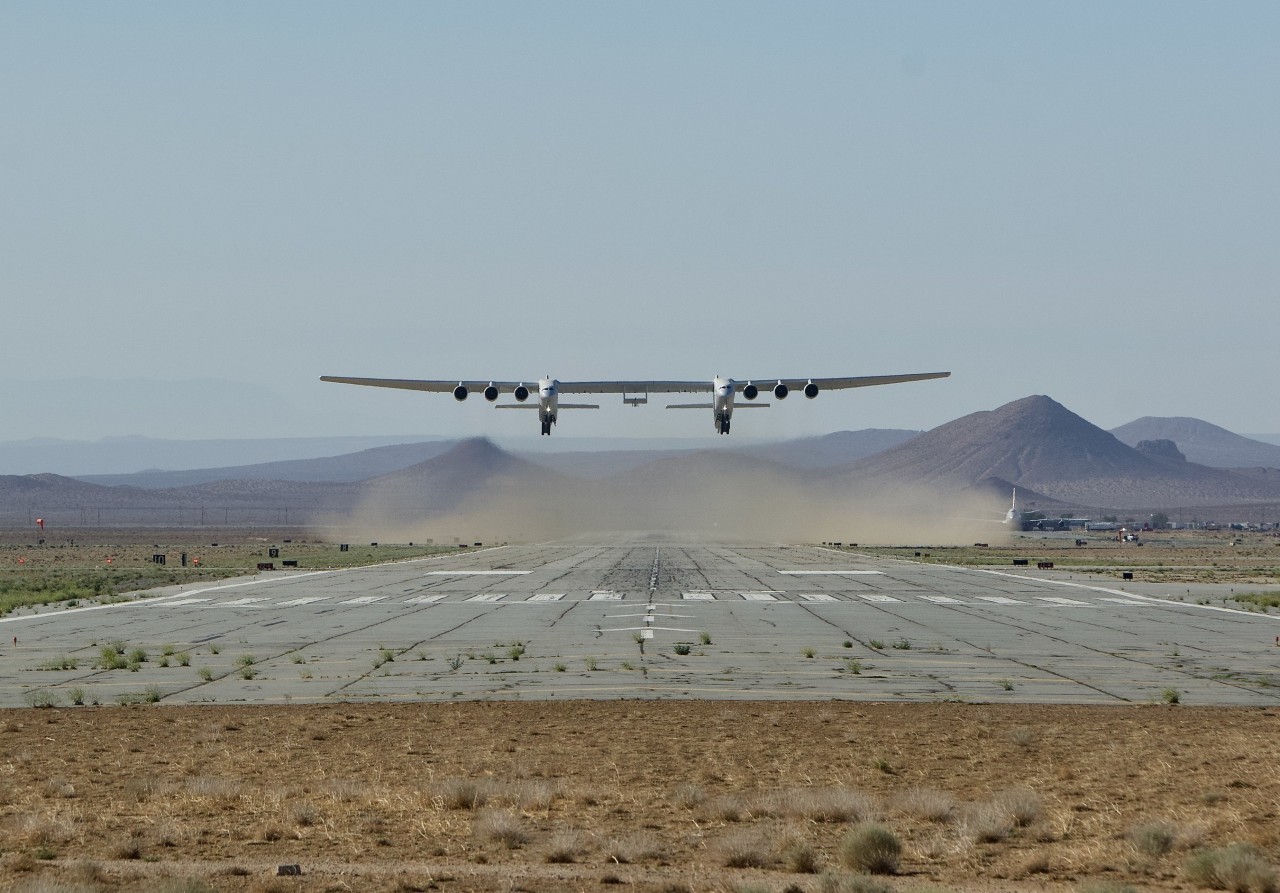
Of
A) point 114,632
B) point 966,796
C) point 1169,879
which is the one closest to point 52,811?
point 966,796

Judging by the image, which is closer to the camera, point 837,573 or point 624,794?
point 624,794

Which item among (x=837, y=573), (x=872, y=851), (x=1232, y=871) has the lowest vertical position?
(x=837, y=573)

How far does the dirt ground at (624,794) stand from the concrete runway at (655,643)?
2.37 meters

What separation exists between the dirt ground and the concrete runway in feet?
7.78

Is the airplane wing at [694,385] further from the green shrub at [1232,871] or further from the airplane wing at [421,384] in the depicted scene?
the green shrub at [1232,871]

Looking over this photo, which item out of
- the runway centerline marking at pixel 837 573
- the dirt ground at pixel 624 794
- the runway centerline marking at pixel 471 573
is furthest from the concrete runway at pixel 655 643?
the runway centerline marking at pixel 837 573

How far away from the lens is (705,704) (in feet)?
79.5

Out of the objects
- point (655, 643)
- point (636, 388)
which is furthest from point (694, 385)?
point (655, 643)

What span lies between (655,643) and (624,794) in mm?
18040

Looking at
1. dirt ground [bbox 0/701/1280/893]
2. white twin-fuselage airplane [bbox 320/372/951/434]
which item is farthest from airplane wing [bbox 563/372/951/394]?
dirt ground [bbox 0/701/1280/893]

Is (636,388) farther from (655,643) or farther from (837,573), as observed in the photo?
(655,643)

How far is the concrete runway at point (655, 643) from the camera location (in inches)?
1037

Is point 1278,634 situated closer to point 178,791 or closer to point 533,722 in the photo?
point 533,722

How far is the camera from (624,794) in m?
16.8
